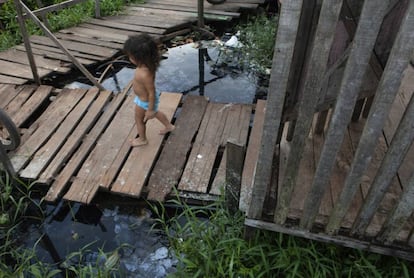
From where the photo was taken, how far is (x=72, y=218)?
310 centimetres

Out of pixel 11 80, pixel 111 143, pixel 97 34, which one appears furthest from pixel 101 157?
pixel 97 34

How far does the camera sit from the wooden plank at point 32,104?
4000mm

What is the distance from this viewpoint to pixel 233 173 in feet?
7.63

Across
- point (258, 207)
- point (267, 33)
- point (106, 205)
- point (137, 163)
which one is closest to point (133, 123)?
point (137, 163)

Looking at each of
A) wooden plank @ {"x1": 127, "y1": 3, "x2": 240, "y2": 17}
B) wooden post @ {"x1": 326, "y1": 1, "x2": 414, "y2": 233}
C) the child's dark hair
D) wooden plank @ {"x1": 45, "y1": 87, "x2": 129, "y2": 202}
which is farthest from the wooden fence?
wooden plank @ {"x1": 127, "y1": 3, "x2": 240, "y2": 17}

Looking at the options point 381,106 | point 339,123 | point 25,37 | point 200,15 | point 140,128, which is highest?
point 381,106

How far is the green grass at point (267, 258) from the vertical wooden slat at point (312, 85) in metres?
0.46

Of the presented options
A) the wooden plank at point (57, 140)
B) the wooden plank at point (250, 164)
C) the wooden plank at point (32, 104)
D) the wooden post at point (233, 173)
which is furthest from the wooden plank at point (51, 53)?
the wooden post at point (233, 173)

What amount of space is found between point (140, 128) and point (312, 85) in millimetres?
2285

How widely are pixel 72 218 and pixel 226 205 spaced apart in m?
1.47

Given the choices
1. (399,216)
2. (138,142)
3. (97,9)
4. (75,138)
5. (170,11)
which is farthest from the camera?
(170,11)

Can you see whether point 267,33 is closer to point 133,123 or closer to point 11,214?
point 133,123

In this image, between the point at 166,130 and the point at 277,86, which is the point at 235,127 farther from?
the point at 277,86

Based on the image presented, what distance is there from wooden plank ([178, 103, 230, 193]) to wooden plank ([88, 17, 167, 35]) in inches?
109
